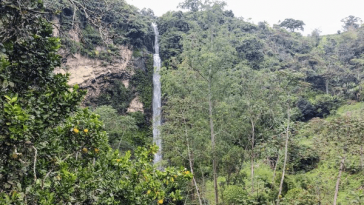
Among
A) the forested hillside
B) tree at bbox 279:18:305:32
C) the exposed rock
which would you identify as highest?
tree at bbox 279:18:305:32

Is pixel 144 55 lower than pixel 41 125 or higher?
higher

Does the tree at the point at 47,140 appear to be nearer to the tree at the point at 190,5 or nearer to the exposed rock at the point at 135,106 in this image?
the exposed rock at the point at 135,106

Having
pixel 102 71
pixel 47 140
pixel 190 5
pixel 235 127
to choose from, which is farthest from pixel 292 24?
pixel 47 140

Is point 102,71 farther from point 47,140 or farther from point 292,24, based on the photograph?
point 292,24

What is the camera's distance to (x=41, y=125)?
7.72ft

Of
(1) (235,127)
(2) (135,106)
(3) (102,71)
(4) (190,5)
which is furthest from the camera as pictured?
(4) (190,5)

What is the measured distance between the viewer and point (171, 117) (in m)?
10.5

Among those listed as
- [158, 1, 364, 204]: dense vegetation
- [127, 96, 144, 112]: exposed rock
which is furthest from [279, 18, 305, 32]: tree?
[158, 1, 364, 204]: dense vegetation

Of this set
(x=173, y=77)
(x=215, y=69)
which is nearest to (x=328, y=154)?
(x=215, y=69)

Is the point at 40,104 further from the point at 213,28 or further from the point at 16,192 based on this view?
the point at 213,28

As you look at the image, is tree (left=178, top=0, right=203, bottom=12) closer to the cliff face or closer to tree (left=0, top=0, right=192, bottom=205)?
the cliff face

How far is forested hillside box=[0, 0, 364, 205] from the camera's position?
2.33 metres

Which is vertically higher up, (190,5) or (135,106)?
(190,5)

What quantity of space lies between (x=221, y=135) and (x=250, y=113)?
4.97 ft
